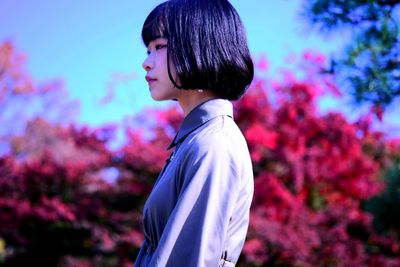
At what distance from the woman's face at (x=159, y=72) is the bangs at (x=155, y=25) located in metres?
0.01

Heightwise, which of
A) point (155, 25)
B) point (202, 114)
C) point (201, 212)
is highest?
point (155, 25)

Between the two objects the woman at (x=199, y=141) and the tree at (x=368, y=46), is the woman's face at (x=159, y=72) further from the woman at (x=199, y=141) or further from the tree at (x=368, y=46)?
the tree at (x=368, y=46)

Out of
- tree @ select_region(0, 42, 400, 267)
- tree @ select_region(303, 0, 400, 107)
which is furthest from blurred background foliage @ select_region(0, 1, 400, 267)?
tree @ select_region(303, 0, 400, 107)

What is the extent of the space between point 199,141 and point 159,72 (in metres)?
0.21

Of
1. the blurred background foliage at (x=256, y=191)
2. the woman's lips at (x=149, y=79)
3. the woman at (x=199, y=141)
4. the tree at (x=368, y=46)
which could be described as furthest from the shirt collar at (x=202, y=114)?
the blurred background foliage at (x=256, y=191)

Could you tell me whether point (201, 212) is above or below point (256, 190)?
below

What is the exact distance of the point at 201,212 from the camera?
3.45 ft

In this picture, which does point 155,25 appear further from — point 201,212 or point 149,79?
point 201,212

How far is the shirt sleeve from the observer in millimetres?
1033

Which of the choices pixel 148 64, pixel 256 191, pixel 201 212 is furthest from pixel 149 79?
pixel 256 191

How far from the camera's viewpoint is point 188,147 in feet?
3.69

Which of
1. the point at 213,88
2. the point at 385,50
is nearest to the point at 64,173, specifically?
the point at 385,50

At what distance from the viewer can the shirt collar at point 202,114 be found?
122 cm

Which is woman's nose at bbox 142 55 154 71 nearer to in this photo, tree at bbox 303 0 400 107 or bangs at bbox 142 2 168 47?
bangs at bbox 142 2 168 47
